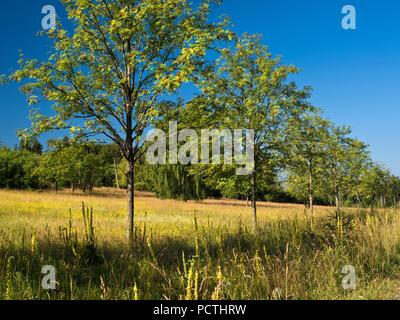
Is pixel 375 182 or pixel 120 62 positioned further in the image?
pixel 375 182

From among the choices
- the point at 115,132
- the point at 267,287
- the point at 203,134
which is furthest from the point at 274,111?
the point at 267,287

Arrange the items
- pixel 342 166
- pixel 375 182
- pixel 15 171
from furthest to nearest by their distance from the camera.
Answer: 1. pixel 15 171
2. pixel 375 182
3. pixel 342 166

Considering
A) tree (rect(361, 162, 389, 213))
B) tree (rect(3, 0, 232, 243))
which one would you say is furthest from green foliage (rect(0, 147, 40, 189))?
tree (rect(361, 162, 389, 213))

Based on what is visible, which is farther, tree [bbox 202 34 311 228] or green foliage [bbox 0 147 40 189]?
green foliage [bbox 0 147 40 189]

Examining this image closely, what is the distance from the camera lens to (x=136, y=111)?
7.32m

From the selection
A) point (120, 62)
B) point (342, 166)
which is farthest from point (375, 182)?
point (120, 62)

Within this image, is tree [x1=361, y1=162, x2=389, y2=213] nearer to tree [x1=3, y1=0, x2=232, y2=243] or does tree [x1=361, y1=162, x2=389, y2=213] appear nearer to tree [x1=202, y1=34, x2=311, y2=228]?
tree [x1=202, y1=34, x2=311, y2=228]

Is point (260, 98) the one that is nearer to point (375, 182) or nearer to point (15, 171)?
point (375, 182)

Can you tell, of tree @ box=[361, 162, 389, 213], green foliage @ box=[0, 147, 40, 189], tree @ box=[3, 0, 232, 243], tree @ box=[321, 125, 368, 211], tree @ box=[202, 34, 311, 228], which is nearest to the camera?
tree @ box=[3, 0, 232, 243]

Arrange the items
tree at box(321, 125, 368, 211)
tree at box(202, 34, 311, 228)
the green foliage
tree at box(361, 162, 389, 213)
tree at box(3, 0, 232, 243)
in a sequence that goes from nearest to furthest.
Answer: tree at box(3, 0, 232, 243) → tree at box(202, 34, 311, 228) → tree at box(321, 125, 368, 211) → tree at box(361, 162, 389, 213) → the green foliage

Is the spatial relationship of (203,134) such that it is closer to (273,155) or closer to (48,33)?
(273,155)

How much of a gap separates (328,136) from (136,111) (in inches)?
571

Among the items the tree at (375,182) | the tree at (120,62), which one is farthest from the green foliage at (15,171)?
the tree at (375,182)

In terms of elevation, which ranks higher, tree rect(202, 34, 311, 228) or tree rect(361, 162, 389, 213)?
tree rect(202, 34, 311, 228)
